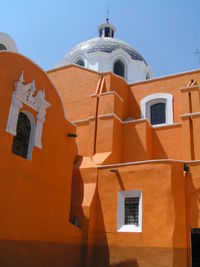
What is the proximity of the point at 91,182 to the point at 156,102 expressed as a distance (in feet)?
21.2

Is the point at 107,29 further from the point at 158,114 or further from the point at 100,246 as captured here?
the point at 100,246

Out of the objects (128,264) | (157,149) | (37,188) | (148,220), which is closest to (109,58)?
Answer: (157,149)

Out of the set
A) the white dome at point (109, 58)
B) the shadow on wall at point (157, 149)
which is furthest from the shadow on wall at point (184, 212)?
the white dome at point (109, 58)

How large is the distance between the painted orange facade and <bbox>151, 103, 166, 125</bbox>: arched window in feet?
4.45

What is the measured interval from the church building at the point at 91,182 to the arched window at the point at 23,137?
0.03 m

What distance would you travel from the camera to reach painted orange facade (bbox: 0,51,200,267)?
10.4m

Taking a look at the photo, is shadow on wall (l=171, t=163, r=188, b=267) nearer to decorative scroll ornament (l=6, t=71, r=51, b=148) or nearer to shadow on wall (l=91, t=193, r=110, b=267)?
shadow on wall (l=91, t=193, r=110, b=267)

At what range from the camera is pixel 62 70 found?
1873 centimetres

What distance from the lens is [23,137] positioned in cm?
1130

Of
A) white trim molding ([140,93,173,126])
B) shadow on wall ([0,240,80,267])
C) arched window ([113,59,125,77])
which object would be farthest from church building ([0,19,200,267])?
arched window ([113,59,125,77])

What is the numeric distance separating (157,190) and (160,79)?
787cm

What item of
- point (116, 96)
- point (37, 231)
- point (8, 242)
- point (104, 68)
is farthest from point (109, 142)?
point (104, 68)

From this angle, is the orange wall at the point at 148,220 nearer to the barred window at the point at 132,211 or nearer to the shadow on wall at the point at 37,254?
the barred window at the point at 132,211

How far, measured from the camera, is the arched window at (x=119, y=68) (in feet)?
84.2
